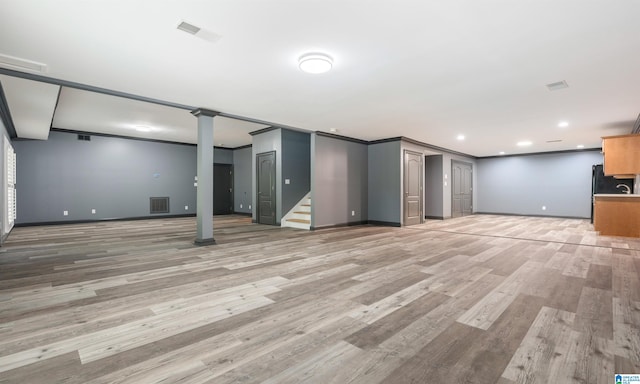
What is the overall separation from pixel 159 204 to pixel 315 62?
344 inches

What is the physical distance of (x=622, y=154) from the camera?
6316mm

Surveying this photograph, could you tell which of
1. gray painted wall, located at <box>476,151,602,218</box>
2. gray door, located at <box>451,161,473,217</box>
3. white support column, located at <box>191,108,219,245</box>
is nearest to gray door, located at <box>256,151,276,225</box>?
white support column, located at <box>191,108,219,245</box>

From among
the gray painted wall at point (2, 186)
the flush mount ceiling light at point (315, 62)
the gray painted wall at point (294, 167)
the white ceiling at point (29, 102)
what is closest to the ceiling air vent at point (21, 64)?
the white ceiling at point (29, 102)

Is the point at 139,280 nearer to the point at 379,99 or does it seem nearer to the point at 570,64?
the point at 379,99

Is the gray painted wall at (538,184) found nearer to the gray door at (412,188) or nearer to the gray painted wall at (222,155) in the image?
the gray door at (412,188)

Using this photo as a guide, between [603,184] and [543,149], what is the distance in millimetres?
1945

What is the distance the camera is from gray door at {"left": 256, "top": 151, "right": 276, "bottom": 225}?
8.05 m

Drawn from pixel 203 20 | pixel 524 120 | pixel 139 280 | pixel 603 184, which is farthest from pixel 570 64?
pixel 603 184

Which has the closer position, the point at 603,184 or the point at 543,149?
the point at 603,184

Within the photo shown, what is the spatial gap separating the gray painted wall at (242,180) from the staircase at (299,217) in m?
3.22

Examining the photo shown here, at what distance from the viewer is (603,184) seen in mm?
8680

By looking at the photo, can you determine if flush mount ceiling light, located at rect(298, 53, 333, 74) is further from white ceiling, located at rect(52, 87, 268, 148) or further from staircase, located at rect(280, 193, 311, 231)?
staircase, located at rect(280, 193, 311, 231)

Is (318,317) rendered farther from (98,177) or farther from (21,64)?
(98,177)

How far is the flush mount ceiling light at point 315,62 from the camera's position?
3.14 meters
